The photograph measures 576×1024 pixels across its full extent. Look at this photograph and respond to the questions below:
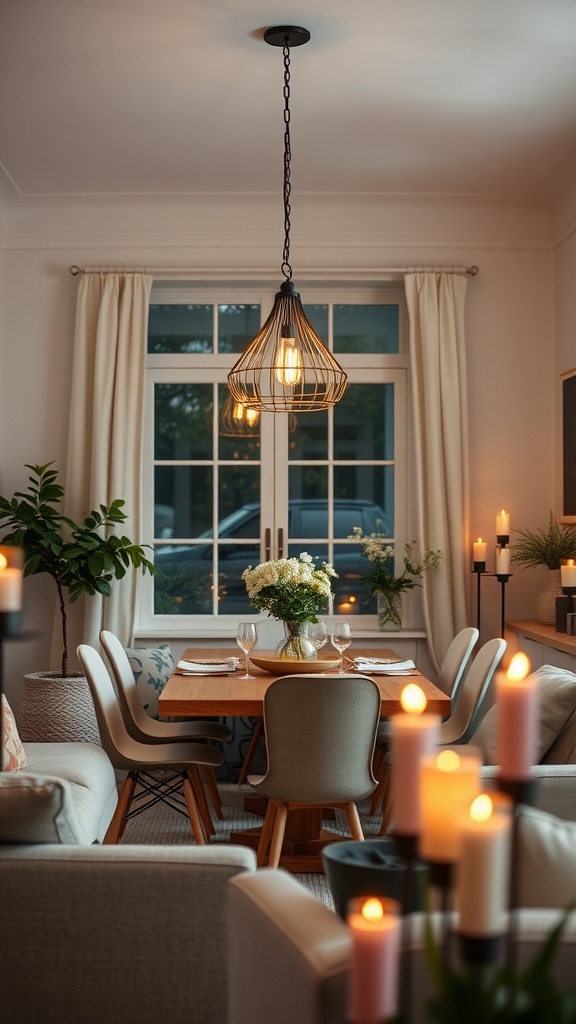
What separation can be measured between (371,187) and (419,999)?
449 centimetres

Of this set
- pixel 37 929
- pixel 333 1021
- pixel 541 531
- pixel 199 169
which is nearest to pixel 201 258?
pixel 199 169

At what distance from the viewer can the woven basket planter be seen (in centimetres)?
470

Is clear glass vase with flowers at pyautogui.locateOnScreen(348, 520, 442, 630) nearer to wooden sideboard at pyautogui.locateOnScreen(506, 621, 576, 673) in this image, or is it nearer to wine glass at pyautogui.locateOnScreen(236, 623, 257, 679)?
wooden sideboard at pyautogui.locateOnScreen(506, 621, 576, 673)

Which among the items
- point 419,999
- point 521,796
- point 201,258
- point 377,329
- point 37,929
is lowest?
point 37,929

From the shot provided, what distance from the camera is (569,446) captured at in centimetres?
512

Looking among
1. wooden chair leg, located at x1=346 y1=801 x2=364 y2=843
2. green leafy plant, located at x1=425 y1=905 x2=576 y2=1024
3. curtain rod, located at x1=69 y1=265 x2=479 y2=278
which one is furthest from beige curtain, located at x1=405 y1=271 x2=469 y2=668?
green leafy plant, located at x1=425 y1=905 x2=576 y2=1024

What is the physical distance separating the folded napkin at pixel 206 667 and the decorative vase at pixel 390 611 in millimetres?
1290

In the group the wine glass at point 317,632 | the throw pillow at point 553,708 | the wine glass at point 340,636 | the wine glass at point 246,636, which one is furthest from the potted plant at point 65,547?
the throw pillow at point 553,708

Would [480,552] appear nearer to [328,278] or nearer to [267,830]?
[328,278]

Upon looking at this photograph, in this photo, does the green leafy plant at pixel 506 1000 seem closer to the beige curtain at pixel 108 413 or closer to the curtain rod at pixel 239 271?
the beige curtain at pixel 108 413

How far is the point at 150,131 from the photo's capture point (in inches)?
176

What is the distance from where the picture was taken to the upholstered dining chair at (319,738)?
3135mm

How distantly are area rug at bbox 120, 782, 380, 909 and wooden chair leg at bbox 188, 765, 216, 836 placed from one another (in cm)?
4

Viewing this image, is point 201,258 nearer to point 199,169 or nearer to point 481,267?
point 199,169
